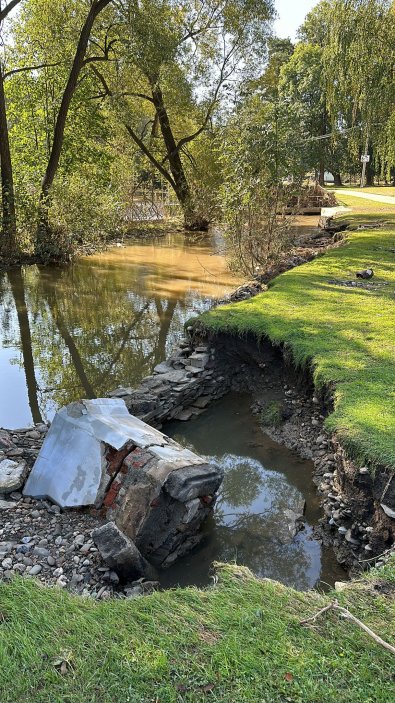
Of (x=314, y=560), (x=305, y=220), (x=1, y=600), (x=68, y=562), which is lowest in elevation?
(x=314, y=560)

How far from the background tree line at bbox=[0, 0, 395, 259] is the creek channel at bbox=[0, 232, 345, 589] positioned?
7.38ft

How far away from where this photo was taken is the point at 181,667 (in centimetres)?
260

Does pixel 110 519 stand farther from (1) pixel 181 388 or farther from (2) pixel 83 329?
(2) pixel 83 329

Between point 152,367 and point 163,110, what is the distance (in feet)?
51.6

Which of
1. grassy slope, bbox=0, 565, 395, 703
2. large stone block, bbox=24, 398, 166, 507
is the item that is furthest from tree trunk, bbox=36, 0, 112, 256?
grassy slope, bbox=0, 565, 395, 703

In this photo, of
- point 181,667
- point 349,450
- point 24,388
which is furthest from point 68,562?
point 24,388

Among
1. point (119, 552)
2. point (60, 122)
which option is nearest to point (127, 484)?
point (119, 552)

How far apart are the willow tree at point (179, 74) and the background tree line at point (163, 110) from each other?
57 millimetres

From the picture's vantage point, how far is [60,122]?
16188 mm

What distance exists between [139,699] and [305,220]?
2396 cm

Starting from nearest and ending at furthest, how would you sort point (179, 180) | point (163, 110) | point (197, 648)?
point (197, 648) → point (163, 110) → point (179, 180)

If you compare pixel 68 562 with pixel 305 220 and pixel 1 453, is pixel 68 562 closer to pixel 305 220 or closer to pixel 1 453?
pixel 1 453

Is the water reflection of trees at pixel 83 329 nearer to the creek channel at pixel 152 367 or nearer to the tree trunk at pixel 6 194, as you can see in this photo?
the creek channel at pixel 152 367

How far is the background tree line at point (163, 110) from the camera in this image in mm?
11656
